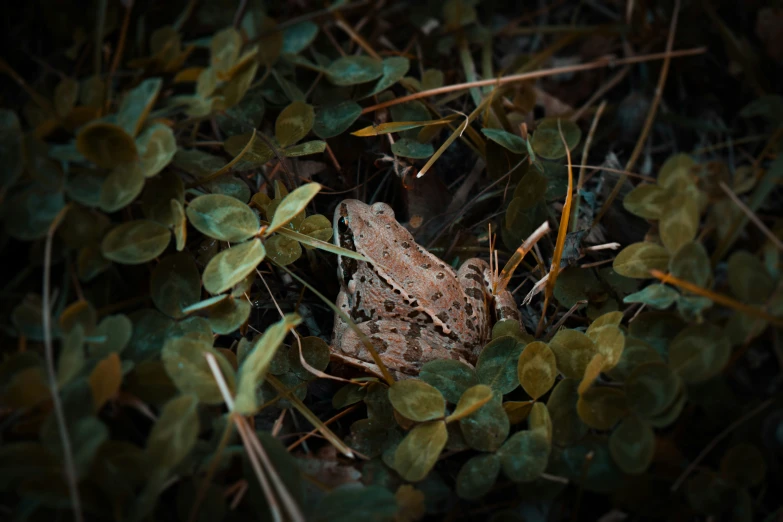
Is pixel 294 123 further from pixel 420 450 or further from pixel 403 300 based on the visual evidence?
pixel 420 450

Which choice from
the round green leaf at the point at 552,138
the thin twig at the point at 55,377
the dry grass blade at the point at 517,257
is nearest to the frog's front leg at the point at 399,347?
the dry grass blade at the point at 517,257

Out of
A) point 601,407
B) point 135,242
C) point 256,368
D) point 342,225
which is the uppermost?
point 135,242

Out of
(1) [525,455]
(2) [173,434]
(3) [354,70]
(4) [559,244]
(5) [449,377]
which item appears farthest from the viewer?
(3) [354,70]

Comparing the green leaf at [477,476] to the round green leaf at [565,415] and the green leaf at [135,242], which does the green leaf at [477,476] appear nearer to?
the round green leaf at [565,415]

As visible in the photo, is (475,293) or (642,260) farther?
(475,293)

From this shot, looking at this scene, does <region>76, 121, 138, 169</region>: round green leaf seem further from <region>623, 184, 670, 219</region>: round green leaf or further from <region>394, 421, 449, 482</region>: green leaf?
<region>623, 184, 670, 219</region>: round green leaf

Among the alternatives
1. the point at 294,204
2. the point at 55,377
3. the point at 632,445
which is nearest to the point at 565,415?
the point at 632,445

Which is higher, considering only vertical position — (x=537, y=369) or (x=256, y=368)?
(x=256, y=368)
